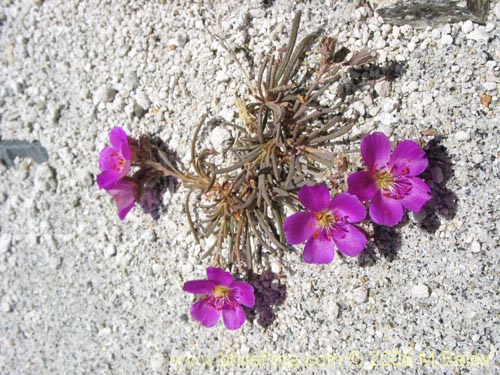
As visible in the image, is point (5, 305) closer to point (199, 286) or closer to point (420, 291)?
point (199, 286)

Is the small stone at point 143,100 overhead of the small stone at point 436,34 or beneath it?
beneath

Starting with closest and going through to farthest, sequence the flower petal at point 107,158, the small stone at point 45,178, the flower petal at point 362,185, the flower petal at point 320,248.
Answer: the flower petal at point 362,185, the flower petal at point 320,248, the flower petal at point 107,158, the small stone at point 45,178

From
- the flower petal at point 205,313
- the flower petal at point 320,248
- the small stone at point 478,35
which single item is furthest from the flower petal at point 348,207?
the small stone at point 478,35

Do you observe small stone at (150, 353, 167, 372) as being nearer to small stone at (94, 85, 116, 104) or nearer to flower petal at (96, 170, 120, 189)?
flower petal at (96, 170, 120, 189)

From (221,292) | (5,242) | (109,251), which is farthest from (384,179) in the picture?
(5,242)

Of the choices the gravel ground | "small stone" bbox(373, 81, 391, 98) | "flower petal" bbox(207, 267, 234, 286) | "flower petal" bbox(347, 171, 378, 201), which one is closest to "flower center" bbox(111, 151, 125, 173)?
the gravel ground

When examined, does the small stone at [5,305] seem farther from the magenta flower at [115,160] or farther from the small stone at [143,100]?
the small stone at [143,100]

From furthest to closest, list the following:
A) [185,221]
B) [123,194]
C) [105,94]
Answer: [105,94] < [185,221] < [123,194]
